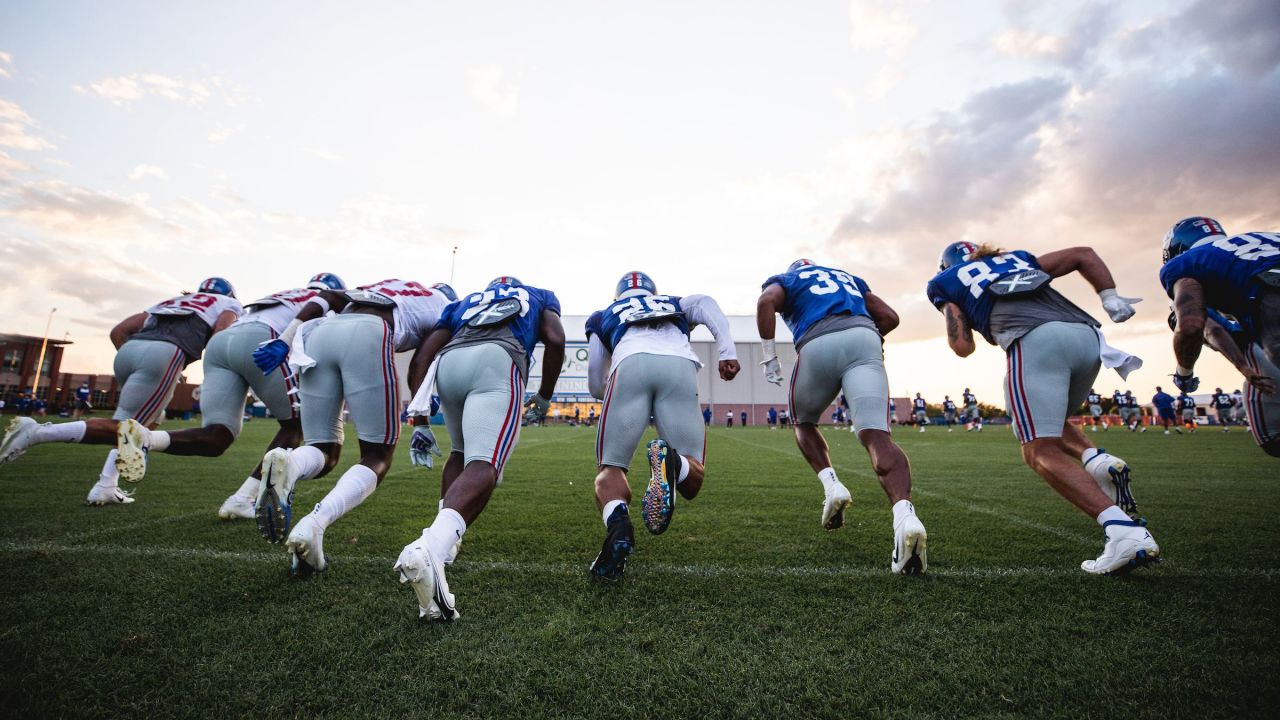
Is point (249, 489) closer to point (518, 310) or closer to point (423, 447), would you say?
point (423, 447)

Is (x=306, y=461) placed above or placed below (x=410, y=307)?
below

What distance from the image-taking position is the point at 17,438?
3.81 m

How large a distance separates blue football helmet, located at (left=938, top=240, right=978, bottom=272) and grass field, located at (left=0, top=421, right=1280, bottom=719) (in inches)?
78.7

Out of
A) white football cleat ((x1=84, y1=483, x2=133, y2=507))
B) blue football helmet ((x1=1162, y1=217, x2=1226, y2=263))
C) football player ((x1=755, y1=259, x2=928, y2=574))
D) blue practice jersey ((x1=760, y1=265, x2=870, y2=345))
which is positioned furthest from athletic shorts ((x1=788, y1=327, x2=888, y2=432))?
white football cleat ((x1=84, y1=483, x2=133, y2=507))

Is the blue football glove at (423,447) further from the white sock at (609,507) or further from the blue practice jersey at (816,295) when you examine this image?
the blue practice jersey at (816,295)

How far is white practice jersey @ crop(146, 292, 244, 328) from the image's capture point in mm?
5047

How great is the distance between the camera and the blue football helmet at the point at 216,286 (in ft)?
18.7

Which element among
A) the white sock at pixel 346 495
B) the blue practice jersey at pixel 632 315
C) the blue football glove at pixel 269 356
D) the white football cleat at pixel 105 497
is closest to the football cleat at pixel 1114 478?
the blue practice jersey at pixel 632 315

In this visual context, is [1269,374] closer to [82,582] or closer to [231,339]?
[82,582]

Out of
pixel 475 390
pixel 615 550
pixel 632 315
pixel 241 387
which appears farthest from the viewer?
pixel 241 387

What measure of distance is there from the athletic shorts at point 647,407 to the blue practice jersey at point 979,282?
193 cm

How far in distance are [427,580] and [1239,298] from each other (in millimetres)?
4671

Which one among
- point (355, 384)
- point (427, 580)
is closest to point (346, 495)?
point (355, 384)

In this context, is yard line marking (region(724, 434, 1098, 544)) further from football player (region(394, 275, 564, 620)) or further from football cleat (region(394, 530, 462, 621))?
football cleat (region(394, 530, 462, 621))
